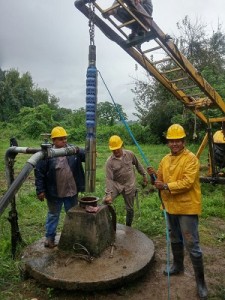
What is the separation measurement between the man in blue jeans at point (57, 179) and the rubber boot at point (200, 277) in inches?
76.6

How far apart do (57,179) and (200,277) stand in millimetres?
2282

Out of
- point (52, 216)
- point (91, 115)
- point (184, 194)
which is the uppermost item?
point (91, 115)

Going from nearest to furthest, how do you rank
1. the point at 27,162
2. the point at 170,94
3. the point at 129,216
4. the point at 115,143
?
the point at 27,162, the point at 115,143, the point at 129,216, the point at 170,94

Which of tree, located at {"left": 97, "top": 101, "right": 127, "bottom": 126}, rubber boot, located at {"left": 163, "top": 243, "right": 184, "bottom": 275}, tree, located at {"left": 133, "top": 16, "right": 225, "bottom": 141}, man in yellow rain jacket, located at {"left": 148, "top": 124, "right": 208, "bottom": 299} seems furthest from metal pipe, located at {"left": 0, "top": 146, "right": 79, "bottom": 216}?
tree, located at {"left": 97, "top": 101, "right": 127, "bottom": 126}

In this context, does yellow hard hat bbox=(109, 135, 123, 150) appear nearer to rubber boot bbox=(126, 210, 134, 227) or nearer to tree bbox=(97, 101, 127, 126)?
rubber boot bbox=(126, 210, 134, 227)

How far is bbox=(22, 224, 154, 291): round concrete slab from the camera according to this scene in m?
3.74

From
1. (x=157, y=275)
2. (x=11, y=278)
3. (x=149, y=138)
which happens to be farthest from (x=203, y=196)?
(x=149, y=138)

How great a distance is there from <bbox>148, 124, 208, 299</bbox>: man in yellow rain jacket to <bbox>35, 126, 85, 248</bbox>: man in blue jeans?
1.34 metres

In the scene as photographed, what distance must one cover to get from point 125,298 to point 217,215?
11.7 ft

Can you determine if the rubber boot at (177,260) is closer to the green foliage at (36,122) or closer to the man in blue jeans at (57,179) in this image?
the man in blue jeans at (57,179)

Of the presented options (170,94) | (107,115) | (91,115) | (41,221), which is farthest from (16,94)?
(91,115)

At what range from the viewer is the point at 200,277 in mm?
3750

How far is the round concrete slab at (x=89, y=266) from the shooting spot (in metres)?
3.74

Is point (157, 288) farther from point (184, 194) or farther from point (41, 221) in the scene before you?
point (41, 221)
